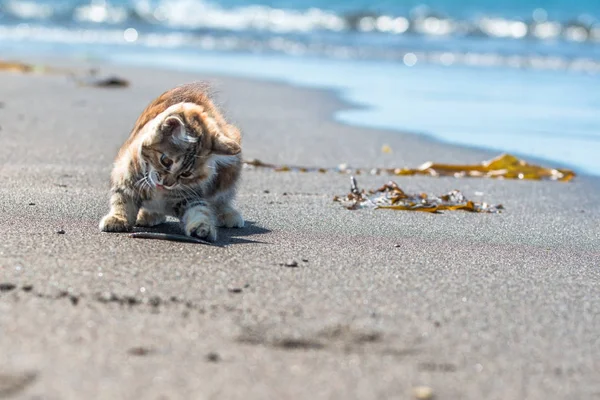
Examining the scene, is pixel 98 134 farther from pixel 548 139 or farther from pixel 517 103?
pixel 517 103

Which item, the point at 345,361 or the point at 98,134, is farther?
the point at 98,134

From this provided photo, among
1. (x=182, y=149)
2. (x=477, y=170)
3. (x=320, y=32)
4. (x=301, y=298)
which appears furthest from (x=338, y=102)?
(x=320, y=32)

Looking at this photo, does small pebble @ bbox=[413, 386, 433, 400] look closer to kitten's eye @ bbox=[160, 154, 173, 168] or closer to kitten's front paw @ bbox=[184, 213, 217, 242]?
kitten's front paw @ bbox=[184, 213, 217, 242]

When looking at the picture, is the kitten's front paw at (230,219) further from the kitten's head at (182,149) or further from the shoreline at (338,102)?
the shoreline at (338,102)

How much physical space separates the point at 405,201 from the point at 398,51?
1361cm

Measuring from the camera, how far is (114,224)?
4.71 m

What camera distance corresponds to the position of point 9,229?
14.9ft

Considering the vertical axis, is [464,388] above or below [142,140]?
below

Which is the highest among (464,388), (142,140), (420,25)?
(420,25)

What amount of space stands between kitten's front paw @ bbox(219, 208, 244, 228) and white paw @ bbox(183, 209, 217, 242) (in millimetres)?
341

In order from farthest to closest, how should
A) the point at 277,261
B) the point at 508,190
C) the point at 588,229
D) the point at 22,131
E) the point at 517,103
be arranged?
the point at 517,103, the point at 22,131, the point at 508,190, the point at 588,229, the point at 277,261

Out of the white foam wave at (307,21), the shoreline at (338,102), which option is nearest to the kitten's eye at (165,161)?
the shoreline at (338,102)

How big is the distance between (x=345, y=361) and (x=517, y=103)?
29.1 feet

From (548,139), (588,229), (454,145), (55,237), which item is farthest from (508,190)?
(55,237)
